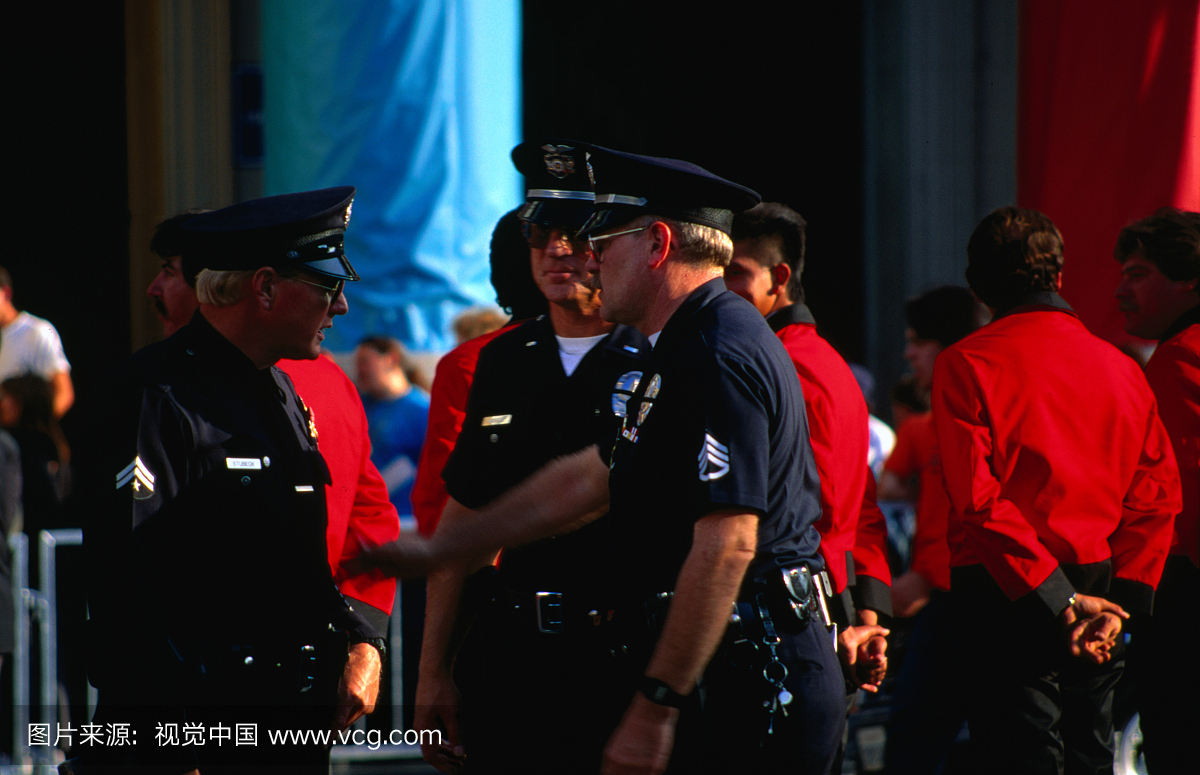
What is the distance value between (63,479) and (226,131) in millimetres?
2539

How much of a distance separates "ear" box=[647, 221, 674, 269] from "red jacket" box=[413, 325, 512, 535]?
54.2 inches

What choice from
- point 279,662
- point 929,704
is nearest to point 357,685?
point 279,662

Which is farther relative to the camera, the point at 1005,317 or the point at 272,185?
the point at 272,185

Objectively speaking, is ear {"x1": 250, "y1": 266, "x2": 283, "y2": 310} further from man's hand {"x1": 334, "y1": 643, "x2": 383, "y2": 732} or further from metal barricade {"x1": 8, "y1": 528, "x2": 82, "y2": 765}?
metal barricade {"x1": 8, "y1": 528, "x2": 82, "y2": 765}

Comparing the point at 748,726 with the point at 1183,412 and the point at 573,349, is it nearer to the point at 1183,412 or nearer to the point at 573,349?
the point at 573,349

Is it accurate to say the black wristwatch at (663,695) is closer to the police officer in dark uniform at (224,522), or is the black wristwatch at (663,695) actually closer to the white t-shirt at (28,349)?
the police officer in dark uniform at (224,522)

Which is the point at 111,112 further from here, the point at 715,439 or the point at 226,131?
the point at 715,439

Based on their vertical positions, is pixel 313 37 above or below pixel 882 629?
above

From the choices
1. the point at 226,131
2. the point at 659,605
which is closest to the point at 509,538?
the point at 659,605

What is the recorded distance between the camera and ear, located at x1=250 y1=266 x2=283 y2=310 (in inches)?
124

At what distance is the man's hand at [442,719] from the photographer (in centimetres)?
365

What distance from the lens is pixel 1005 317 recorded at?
407 cm

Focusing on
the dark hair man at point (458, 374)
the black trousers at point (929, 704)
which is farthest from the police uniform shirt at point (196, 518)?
the black trousers at point (929, 704)

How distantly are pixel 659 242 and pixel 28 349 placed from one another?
20.6ft
